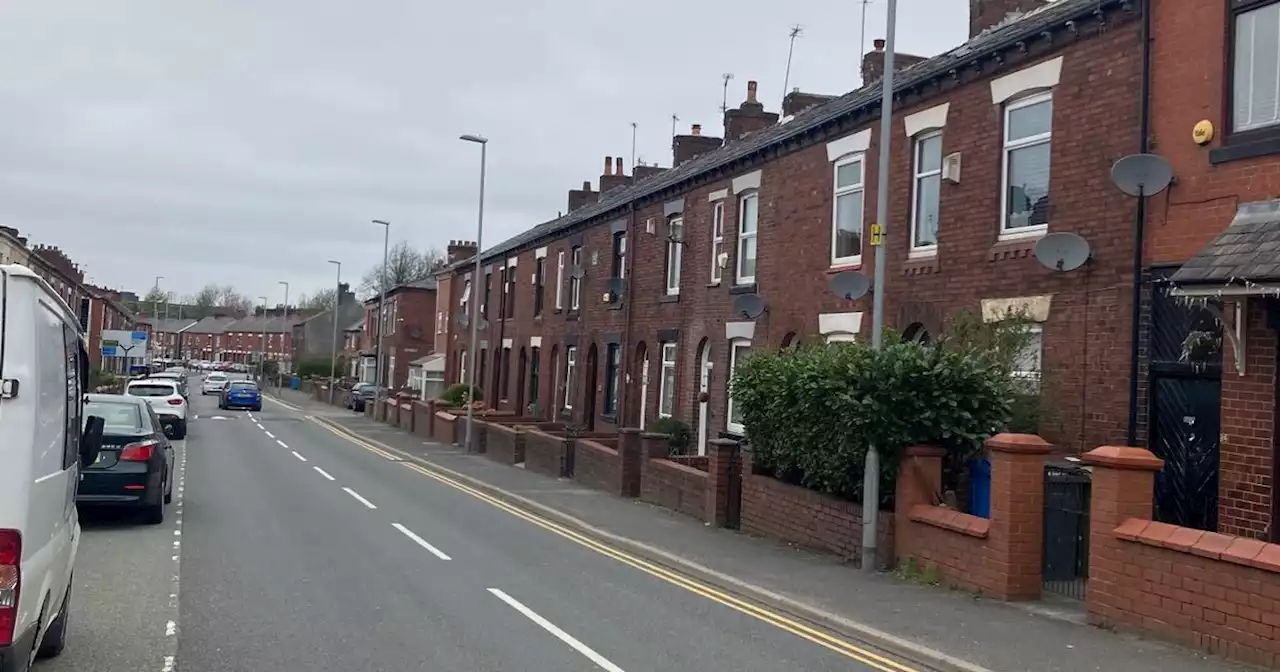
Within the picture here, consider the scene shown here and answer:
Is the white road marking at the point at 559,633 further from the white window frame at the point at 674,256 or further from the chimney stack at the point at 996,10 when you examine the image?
the white window frame at the point at 674,256

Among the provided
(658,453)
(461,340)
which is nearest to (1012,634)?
(658,453)

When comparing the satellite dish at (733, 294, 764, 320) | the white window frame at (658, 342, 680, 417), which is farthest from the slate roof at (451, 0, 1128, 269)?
the white window frame at (658, 342, 680, 417)

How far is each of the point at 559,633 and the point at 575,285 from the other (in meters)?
24.9

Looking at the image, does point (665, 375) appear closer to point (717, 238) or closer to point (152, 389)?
point (717, 238)

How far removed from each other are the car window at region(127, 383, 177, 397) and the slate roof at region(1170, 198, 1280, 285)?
1169 inches

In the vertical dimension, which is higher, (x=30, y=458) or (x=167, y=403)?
(x=30, y=458)

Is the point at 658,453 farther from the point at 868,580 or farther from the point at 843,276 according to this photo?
the point at 868,580

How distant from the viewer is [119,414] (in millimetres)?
15117

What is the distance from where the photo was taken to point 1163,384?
11539 millimetres

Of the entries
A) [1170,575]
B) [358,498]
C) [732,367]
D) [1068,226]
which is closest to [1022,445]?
[1170,575]

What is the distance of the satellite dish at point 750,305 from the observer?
20359mm

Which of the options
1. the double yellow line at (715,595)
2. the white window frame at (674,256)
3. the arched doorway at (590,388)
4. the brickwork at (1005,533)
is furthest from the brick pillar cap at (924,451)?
the arched doorway at (590,388)

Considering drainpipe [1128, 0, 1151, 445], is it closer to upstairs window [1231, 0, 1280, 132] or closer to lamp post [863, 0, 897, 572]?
upstairs window [1231, 0, 1280, 132]

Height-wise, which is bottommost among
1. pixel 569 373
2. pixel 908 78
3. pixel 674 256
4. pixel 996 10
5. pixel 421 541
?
pixel 421 541
